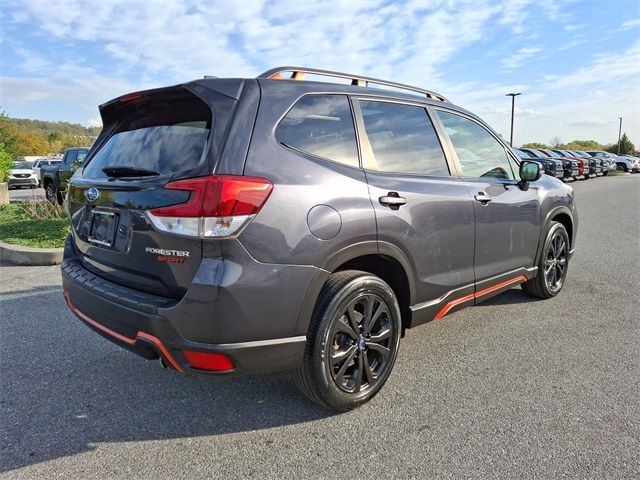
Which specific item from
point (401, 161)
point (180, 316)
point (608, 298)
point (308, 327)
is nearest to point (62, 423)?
point (180, 316)

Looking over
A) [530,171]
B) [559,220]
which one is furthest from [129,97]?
[559,220]

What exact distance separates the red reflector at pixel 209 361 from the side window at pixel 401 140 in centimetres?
141

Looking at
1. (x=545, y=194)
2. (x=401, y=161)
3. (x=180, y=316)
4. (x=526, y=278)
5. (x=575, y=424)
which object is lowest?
(x=575, y=424)

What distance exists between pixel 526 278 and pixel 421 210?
1.95 metres

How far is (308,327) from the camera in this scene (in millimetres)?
2572

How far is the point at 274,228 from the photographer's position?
92.6 inches

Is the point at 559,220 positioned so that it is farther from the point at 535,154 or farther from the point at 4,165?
the point at 535,154

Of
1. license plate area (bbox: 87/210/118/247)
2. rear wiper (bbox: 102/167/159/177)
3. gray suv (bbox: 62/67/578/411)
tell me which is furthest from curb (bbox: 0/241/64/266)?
rear wiper (bbox: 102/167/159/177)

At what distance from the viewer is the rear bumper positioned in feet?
7.51

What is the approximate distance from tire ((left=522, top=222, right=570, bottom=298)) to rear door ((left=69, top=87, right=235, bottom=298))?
3.67 meters

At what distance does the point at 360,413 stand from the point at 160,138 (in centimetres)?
198

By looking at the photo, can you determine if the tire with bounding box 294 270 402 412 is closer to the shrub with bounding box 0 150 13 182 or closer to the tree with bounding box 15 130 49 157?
the shrub with bounding box 0 150 13 182

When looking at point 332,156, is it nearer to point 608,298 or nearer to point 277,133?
point 277,133

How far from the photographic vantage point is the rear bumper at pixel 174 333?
7.51 ft
